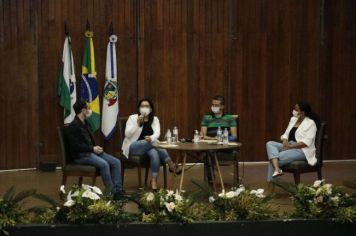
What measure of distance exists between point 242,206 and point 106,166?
10.9ft

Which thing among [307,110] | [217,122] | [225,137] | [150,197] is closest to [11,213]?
[150,197]

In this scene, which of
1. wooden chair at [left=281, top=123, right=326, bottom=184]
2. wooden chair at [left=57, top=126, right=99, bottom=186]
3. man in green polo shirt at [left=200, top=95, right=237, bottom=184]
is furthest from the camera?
man in green polo shirt at [left=200, top=95, right=237, bottom=184]

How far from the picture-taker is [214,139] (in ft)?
26.3

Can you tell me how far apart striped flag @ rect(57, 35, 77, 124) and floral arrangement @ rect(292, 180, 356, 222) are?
19.1 feet

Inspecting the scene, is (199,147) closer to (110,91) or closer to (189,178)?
(189,178)

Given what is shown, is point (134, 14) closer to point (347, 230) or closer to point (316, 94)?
point (316, 94)

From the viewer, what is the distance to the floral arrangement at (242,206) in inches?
151

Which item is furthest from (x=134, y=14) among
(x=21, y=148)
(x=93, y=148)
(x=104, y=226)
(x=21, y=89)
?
(x=104, y=226)

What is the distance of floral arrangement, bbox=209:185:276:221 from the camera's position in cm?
385

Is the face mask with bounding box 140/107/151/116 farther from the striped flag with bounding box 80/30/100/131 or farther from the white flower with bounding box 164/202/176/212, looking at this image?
the white flower with bounding box 164/202/176/212

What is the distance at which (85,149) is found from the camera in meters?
7.05

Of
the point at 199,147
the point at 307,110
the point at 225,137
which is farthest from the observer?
the point at 225,137

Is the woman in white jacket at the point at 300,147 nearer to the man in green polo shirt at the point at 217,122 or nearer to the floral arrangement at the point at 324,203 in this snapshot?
the man in green polo shirt at the point at 217,122

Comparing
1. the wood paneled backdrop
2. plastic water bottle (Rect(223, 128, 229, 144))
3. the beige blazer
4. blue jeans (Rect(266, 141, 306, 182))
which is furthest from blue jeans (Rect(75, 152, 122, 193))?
the wood paneled backdrop
